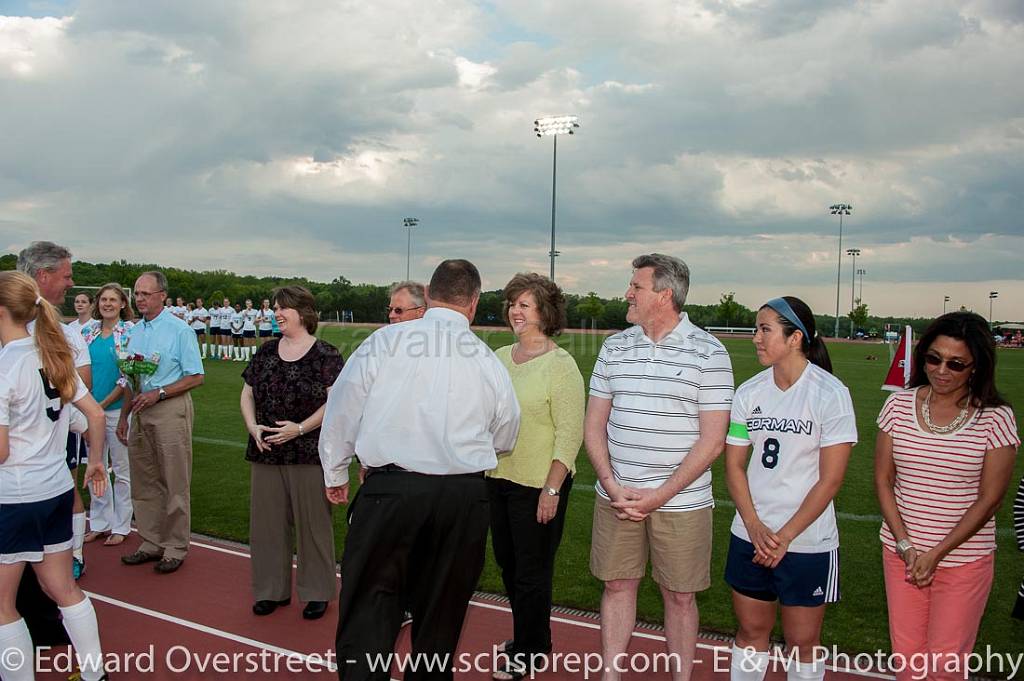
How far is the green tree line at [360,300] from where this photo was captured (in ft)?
187

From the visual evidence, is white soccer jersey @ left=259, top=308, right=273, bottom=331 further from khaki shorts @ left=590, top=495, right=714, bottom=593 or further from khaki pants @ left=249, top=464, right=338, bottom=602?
khaki shorts @ left=590, top=495, right=714, bottom=593

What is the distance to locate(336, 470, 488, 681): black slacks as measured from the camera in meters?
3.03

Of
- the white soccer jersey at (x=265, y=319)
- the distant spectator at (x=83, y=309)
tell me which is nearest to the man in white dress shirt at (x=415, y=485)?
the distant spectator at (x=83, y=309)

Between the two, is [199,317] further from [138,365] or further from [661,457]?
[661,457]

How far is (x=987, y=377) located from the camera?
3.18 m

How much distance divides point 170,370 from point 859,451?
31.9ft

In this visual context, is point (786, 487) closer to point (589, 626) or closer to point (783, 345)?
point (783, 345)

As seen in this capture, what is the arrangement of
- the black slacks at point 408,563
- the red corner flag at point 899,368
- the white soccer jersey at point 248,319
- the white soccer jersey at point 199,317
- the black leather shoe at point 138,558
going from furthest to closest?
the white soccer jersey at point 199,317 → the white soccer jersey at point 248,319 → the red corner flag at point 899,368 → the black leather shoe at point 138,558 → the black slacks at point 408,563

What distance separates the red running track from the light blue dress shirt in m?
1.51

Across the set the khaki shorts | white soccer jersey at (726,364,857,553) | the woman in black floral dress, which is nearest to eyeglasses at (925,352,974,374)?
white soccer jersey at (726,364,857,553)

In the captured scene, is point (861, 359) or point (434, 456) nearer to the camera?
point (434, 456)

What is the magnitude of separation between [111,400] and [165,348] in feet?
3.44

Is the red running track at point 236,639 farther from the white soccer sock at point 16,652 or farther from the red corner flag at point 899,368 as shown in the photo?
the red corner flag at point 899,368

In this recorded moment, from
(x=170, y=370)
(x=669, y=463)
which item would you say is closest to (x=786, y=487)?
(x=669, y=463)
